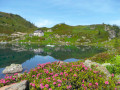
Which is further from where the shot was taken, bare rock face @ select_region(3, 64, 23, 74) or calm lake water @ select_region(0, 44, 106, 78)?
calm lake water @ select_region(0, 44, 106, 78)

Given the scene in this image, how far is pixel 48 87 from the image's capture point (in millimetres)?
7898

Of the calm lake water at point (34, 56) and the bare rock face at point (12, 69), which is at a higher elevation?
the bare rock face at point (12, 69)

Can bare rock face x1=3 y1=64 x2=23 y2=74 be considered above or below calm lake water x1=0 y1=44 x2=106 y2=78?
above

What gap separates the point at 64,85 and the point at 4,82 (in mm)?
6196

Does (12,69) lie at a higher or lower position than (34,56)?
higher

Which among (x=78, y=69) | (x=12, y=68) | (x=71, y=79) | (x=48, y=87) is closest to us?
(x=48, y=87)

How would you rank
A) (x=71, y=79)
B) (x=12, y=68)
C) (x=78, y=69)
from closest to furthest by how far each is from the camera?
(x=71, y=79), (x=78, y=69), (x=12, y=68)

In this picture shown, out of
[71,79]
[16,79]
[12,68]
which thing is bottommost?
[12,68]

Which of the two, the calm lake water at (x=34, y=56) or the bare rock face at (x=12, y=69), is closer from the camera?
the bare rock face at (x=12, y=69)

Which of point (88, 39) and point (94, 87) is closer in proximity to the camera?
point (94, 87)

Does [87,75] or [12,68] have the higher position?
Result: [87,75]

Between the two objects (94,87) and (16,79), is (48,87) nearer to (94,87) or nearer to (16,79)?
(94,87)

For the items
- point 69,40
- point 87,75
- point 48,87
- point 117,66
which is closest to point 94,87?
point 87,75

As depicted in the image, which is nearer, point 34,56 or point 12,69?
point 12,69
